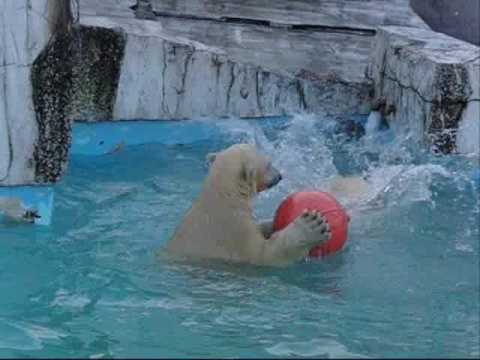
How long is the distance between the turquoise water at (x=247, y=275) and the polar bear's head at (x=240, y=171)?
0.43 meters

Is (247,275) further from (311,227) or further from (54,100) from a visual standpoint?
(54,100)

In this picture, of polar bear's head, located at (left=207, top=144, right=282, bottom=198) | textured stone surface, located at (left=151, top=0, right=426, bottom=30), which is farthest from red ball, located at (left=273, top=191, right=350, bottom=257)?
textured stone surface, located at (left=151, top=0, right=426, bottom=30)

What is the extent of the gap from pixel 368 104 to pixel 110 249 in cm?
362

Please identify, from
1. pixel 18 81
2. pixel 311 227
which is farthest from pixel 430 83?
pixel 18 81

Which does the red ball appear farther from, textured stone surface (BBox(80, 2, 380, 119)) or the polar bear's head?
textured stone surface (BBox(80, 2, 380, 119))

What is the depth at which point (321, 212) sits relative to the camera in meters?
6.06

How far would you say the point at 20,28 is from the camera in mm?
6688

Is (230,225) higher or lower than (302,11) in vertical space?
lower

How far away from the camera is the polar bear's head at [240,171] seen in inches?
243

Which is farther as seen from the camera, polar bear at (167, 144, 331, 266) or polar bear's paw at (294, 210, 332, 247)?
polar bear at (167, 144, 331, 266)

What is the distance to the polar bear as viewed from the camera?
6117mm

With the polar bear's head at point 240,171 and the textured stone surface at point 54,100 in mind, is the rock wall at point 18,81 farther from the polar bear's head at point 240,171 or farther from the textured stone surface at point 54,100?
the polar bear's head at point 240,171

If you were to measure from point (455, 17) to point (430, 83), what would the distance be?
3.40 m

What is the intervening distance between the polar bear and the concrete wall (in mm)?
5673
